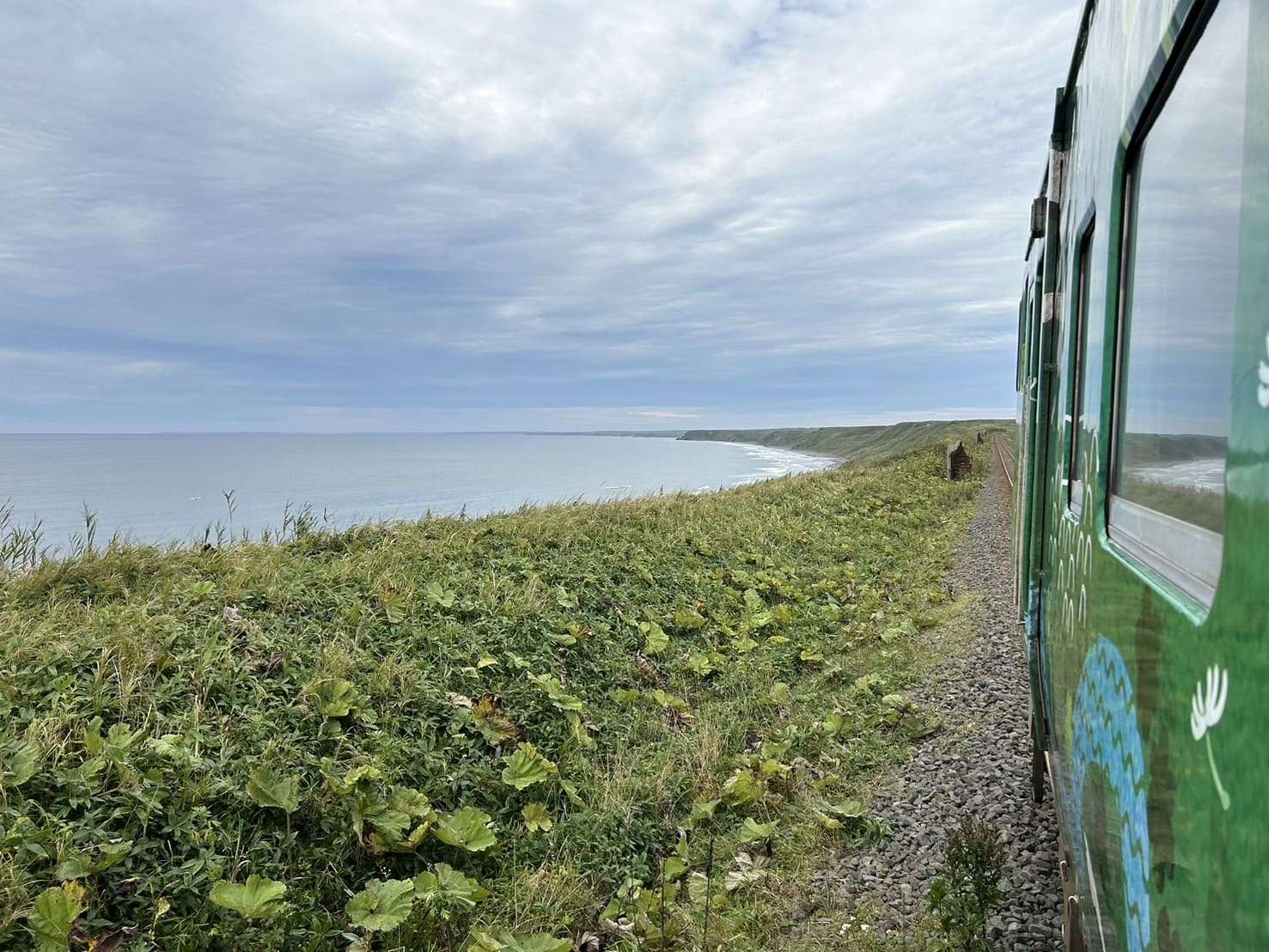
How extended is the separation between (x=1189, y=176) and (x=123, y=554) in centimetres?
748

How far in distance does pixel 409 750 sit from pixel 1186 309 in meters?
4.93

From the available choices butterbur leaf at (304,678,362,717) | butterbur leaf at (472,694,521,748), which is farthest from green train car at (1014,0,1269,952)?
butterbur leaf at (304,678,362,717)

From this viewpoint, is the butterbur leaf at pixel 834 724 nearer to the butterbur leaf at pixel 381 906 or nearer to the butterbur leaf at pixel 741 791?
the butterbur leaf at pixel 741 791

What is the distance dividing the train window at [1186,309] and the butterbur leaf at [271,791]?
4.09 m

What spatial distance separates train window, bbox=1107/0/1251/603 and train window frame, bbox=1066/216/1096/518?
805mm

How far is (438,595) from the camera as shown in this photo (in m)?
7.06

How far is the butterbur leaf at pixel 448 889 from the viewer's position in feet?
13.2

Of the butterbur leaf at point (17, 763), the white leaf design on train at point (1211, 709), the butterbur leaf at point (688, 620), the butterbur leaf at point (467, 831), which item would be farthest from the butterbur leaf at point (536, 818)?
the white leaf design on train at point (1211, 709)

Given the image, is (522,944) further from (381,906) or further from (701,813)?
(701,813)

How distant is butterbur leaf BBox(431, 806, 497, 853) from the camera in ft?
14.5

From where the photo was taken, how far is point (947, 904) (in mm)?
3811

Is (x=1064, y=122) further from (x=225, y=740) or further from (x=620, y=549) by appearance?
(x=620, y=549)

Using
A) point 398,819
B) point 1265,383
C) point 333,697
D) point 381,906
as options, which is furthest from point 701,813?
point 1265,383

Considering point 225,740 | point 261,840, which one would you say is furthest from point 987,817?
point 225,740
